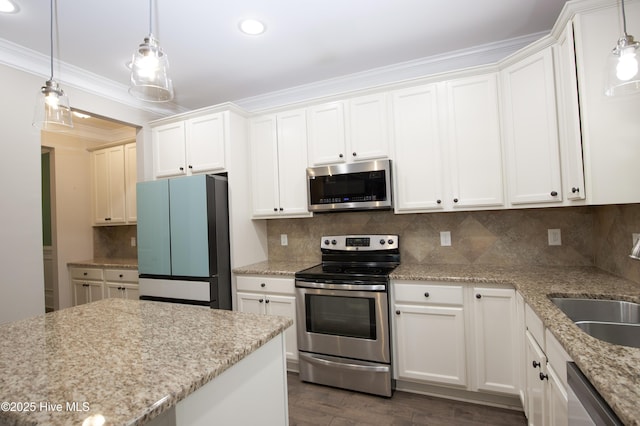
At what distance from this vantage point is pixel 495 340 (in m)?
2.12

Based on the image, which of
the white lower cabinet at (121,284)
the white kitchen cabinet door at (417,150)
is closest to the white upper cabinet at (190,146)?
the white lower cabinet at (121,284)

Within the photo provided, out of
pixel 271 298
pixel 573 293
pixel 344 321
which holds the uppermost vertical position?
pixel 573 293

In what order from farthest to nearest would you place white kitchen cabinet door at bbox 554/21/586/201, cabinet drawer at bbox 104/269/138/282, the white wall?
1. cabinet drawer at bbox 104/269/138/282
2. the white wall
3. white kitchen cabinet door at bbox 554/21/586/201

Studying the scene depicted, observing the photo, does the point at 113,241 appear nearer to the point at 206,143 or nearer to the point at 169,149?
the point at 169,149

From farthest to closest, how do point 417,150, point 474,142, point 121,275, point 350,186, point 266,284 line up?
point 121,275 → point 266,284 → point 350,186 → point 417,150 → point 474,142

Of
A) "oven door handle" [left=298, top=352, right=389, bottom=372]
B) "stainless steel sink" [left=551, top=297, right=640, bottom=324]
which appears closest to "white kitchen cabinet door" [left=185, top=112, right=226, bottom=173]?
"oven door handle" [left=298, top=352, right=389, bottom=372]

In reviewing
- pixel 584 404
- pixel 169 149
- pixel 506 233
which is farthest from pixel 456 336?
pixel 169 149

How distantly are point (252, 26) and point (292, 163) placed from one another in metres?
1.17

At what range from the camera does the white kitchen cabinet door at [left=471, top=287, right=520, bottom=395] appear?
2.06 metres

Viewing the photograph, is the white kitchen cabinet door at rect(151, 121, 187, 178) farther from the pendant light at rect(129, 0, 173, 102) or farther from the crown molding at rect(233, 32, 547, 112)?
the pendant light at rect(129, 0, 173, 102)

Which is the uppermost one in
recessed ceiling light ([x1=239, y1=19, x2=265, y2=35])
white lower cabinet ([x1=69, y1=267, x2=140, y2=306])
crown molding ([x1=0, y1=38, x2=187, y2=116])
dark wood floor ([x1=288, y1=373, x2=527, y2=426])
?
recessed ceiling light ([x1=239, y1=19, x2=265, y2=35])

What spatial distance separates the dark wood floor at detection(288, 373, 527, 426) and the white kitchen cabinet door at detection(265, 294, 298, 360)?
14.1 inches

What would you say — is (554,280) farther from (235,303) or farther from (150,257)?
(150,257)

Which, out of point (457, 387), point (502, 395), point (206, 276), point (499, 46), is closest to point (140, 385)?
point (206, 276)
